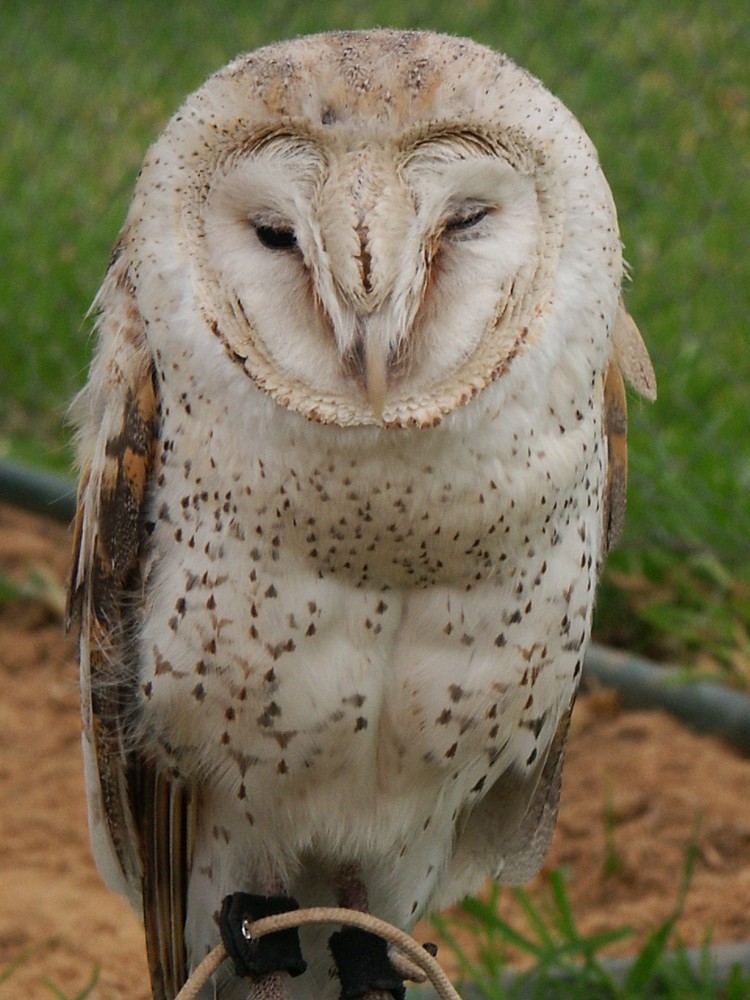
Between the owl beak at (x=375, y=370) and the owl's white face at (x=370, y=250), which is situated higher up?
the owl's white face at (x=370, y=250)

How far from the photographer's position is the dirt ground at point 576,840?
2.74m

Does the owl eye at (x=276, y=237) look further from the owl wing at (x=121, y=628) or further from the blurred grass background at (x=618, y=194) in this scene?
the blurred grass background at (x=618, y=194)

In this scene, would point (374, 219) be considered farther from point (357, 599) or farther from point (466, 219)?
point (357, 599)

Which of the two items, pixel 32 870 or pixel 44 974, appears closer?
pixel 44 974

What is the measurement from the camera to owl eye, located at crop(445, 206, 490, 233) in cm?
158

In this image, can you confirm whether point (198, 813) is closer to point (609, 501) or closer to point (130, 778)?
point (130, 778)

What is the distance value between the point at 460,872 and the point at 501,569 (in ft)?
2.21

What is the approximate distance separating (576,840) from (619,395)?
1312mm

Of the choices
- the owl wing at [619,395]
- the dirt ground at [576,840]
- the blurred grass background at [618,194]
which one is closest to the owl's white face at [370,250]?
the owl wing at [619,395]

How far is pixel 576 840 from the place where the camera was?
308 centimetres

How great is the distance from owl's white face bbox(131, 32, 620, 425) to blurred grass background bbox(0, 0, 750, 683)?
1730mm

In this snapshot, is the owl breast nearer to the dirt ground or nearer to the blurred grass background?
the dirt ground

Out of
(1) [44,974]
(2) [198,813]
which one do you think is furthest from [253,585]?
(1) [44,974]

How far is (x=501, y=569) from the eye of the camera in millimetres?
1748
